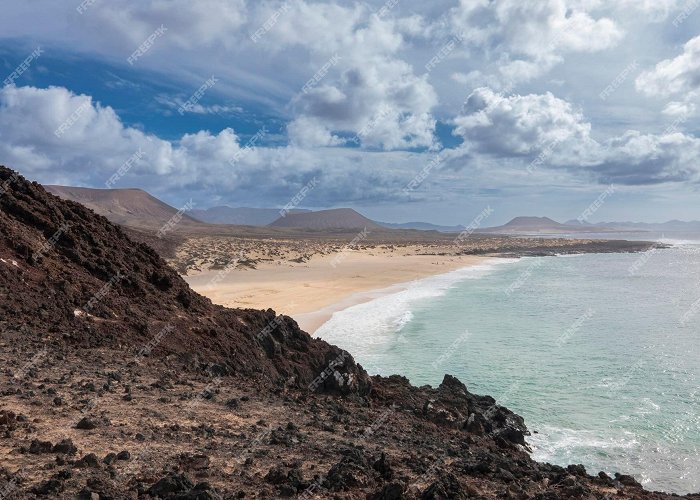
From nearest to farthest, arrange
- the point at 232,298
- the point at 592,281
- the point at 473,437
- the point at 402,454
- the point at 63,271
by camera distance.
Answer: the point at 402,454 → the point at 473,437 → the point at 63,271 → the point at 232,298 → the point at 592,281

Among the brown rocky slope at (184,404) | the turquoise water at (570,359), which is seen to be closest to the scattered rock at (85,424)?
the brown rocky slope at (184,404)

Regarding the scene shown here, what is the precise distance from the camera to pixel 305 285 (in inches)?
1500

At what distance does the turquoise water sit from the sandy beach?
191 centimetres

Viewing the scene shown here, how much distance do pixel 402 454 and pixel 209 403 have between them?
374 cm

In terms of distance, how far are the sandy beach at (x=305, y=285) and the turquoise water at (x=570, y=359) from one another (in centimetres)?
191

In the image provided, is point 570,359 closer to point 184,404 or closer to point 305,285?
point 184,404

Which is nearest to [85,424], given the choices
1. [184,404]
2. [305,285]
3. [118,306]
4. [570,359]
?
[184,404]

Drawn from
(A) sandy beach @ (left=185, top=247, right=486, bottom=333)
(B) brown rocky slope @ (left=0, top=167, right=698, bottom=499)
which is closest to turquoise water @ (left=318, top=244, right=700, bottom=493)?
(A) sandy beach @ (left=185, top=247, right=486, bottom=333)

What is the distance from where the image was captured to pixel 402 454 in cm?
852

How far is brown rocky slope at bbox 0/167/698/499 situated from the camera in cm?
665

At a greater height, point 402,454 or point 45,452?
point 45,452

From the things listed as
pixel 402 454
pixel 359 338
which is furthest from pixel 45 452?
pixel 359 338

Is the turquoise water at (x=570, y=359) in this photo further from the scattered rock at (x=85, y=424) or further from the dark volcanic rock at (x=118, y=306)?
the scattered rock at (x=85, y=424)

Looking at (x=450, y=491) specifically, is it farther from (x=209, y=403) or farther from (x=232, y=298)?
(x=232, y=298)
